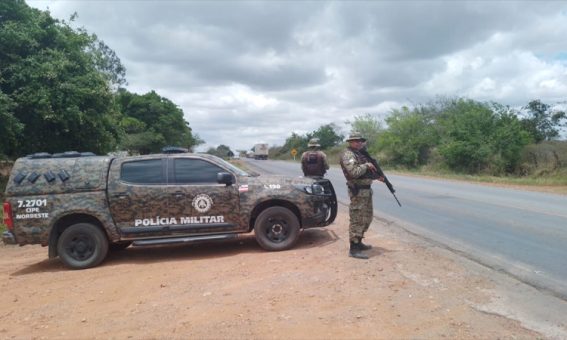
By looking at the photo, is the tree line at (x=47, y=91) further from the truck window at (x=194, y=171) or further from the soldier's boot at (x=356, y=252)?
the soldier's boot at (x=356, y=252)

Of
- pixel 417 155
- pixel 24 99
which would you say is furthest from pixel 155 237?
pixel 417 155

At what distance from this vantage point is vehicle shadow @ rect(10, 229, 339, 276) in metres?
7.86

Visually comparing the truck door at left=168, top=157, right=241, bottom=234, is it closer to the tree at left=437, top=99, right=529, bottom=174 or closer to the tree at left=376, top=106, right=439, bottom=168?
the tree at left=437, top=99, right=529, bottom=174

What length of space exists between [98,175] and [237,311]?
390cm

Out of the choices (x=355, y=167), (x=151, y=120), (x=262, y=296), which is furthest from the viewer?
(x=151, y=120)

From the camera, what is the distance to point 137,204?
7562 mm

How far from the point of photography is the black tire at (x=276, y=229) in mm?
7723

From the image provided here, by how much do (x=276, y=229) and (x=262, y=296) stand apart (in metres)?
2.45

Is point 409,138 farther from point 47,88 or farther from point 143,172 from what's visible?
point 143,172

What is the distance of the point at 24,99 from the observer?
Answer: 1433cm

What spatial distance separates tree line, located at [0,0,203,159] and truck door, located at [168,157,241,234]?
835 cm

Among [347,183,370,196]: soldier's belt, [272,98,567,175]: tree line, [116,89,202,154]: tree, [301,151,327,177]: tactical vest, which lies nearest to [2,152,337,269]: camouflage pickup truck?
[347,183,370,196]: soldier's belt

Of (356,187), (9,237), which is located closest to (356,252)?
(356,187)

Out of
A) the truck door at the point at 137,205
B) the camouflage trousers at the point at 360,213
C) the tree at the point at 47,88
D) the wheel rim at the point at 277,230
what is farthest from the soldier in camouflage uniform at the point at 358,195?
the tree at the point at 47,88
